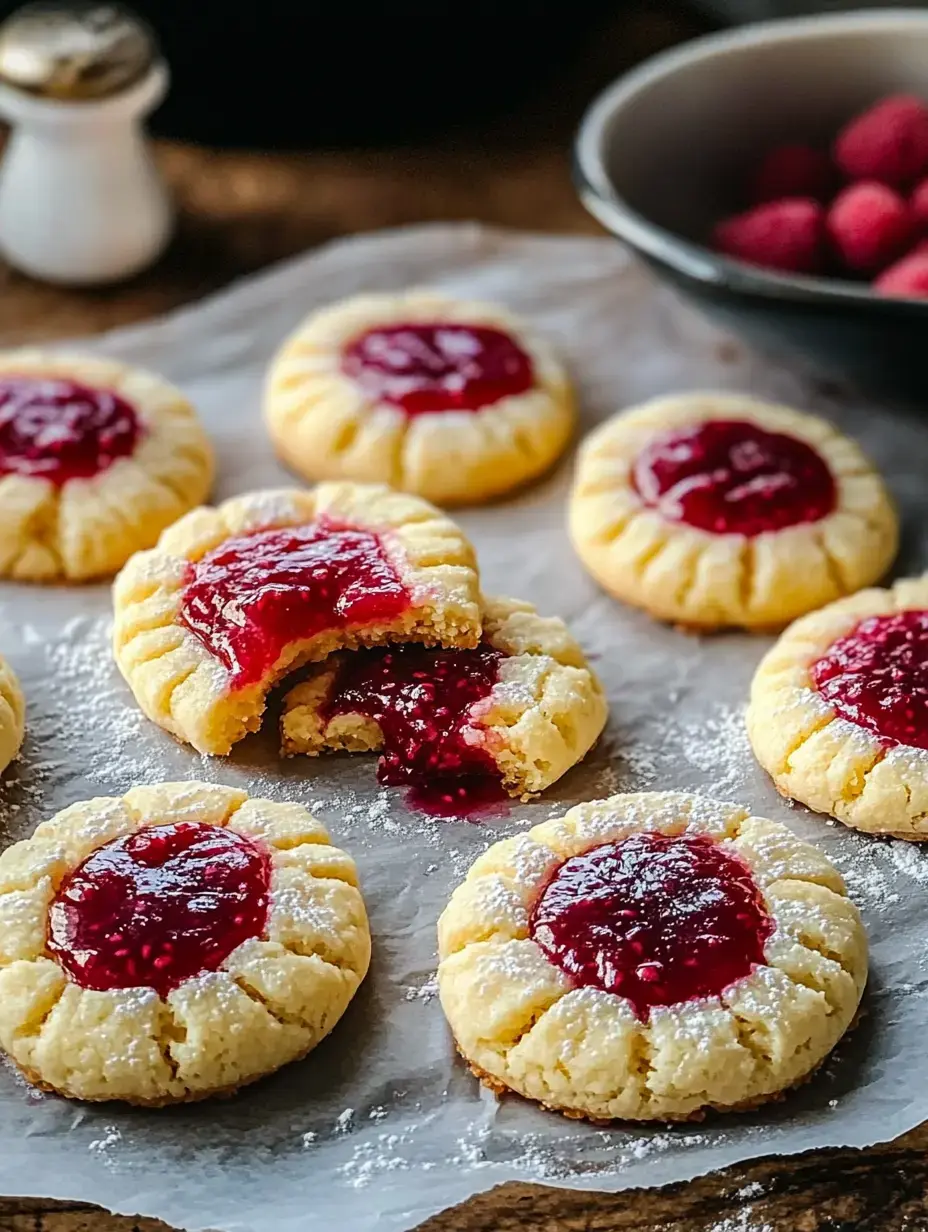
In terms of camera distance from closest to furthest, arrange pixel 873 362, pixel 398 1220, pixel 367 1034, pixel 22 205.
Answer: pixel 398 1220 < pixel 367 1034 < pixel 873 362 < pixel 22 205

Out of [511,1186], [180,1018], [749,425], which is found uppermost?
[749,425]

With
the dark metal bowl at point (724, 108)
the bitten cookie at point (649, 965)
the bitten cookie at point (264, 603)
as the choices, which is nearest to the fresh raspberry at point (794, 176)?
the dark metal bowl at point (724, 108)

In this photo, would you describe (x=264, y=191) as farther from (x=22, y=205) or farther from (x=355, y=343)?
(x=355, y=343)

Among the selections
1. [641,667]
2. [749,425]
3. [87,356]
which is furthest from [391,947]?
[87,356]

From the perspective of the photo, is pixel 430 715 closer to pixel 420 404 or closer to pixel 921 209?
pixel 420 404

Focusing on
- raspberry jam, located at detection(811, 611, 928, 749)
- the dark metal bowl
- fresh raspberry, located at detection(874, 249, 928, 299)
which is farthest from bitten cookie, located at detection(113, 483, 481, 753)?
fresh raspberry, located at detection(874, 249, 928, 299)

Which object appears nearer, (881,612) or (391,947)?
(391,947)

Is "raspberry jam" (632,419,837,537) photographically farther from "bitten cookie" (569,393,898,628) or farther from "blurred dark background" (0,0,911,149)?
"blurred dark background" (0,0,911,149)
